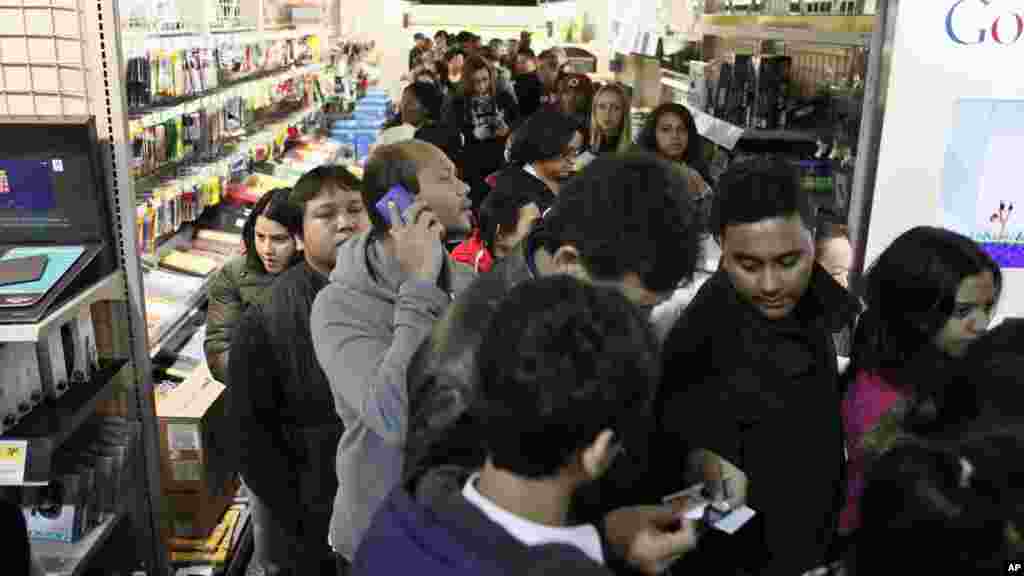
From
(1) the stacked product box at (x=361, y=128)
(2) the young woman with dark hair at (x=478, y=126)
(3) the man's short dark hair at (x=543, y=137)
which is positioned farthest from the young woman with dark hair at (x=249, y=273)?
(1) the stacked product box at (x=361, y=128)

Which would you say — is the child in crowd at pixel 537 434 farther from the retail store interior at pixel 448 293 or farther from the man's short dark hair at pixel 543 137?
the man's short dark hair at pixel 543 137

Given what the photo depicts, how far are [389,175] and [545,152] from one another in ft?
5.03

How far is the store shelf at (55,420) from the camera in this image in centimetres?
200

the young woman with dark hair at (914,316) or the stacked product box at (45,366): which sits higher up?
the young woman with dark hair at (914,316)

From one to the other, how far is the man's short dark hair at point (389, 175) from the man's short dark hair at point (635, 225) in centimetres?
50

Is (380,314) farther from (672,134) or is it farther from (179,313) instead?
(672,134)

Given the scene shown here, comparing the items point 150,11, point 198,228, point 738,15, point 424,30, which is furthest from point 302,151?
point 424,30

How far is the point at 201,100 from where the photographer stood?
4289 millimetres

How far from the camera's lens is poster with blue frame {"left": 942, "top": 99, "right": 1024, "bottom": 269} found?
7.51 feet

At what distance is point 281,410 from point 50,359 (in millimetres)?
597

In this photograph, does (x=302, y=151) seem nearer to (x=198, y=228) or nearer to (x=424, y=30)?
(x=198, y=228)

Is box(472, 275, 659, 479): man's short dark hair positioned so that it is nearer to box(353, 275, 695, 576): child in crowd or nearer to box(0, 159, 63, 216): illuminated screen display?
box(353, 275, 695, 576): child in crowd

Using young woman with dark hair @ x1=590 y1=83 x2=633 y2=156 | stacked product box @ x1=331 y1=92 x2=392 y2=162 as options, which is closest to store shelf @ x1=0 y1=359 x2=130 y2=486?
young woman with dark hair @ x1=590 y1=83 x2=633 y2=156

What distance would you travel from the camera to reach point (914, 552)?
2.98ft
